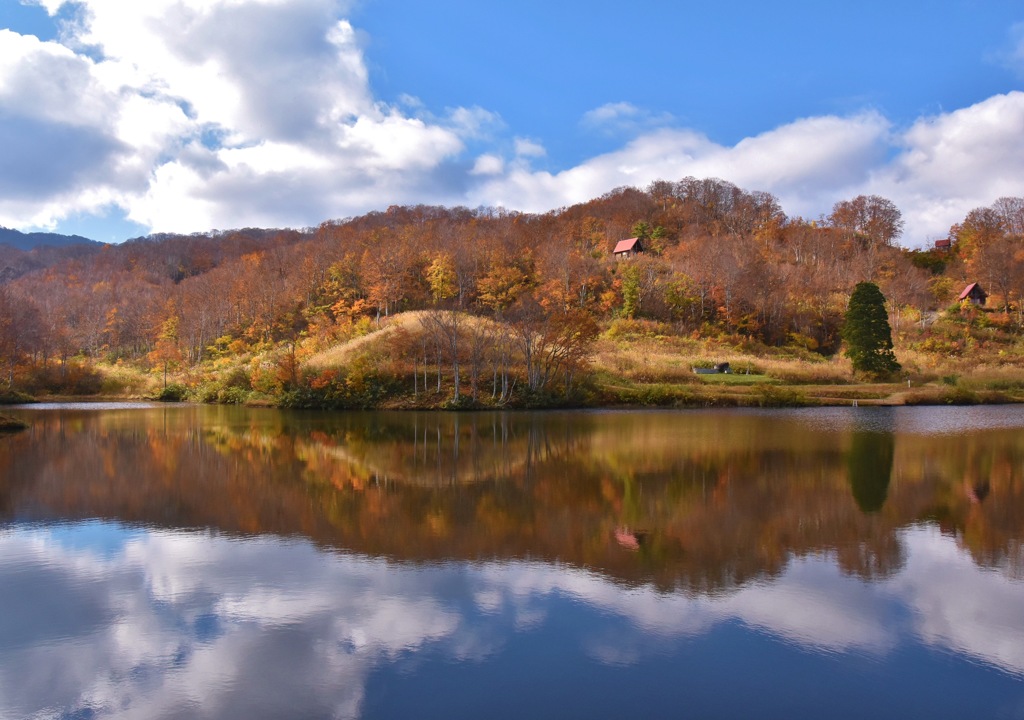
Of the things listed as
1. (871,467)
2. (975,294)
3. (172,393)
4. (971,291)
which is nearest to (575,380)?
(871,467)

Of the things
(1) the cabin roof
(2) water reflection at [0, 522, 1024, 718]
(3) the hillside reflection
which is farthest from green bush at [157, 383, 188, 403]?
(1) the cabin roof

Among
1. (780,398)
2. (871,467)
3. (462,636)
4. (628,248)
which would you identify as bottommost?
(462,636)

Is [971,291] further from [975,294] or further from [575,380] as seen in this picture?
[575,380]

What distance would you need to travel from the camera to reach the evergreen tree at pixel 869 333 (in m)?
45.9

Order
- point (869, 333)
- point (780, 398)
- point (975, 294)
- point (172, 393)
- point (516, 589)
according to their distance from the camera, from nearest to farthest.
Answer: point (516, 589) → point (780, 398) → point (869, 333) → point (172, 393) → point (975, 294)

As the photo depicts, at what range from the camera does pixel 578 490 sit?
15.1 m

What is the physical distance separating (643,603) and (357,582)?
12.1 ft

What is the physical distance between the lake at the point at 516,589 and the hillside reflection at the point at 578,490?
0.10 meters

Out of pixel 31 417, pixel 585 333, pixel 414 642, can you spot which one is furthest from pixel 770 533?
pixel 31 417

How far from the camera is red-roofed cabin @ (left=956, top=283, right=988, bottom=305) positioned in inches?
2697

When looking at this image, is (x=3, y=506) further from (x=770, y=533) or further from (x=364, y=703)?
(x=770, y=533)

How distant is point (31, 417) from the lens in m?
35.4

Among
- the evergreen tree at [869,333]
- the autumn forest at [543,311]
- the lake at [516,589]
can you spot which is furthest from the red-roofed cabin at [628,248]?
the lake at [516,589]

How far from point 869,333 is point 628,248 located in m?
37.7
